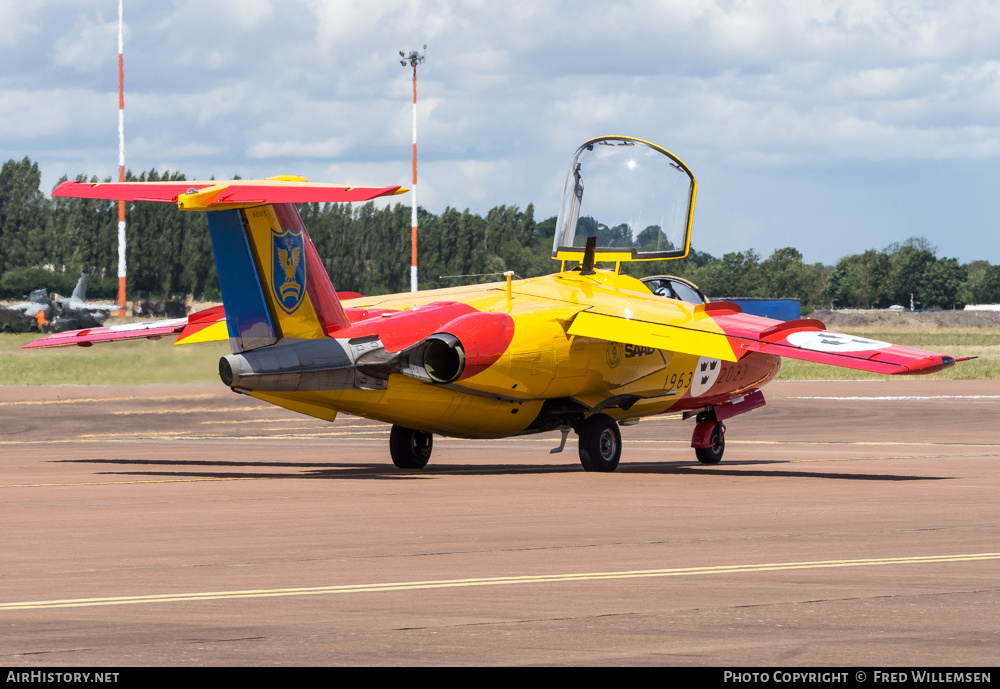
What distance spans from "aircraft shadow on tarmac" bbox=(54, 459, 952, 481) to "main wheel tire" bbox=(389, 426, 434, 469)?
0.80 ft

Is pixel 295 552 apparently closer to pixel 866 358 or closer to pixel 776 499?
pixel 776 499

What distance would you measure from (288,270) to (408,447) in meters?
5.27

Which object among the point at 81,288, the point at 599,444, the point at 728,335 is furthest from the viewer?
the point at 81,288

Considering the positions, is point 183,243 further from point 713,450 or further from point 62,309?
point 713,450

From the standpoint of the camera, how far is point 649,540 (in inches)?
569

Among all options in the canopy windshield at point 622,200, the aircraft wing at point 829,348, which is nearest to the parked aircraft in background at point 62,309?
the canopy windshield at point 622,200

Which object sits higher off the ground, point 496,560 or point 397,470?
point 496,560

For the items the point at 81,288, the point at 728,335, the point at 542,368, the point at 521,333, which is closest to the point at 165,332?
the point at 521,333

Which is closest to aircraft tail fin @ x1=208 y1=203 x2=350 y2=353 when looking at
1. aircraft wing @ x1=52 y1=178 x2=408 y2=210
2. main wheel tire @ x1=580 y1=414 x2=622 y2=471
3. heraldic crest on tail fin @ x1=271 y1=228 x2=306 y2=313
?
heraldic crest on tail fin @ x1=271 y1=228 x2=306 y2=313

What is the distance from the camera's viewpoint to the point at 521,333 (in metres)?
22.6

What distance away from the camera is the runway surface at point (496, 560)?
29.2ft

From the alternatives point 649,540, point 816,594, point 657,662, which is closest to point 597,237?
point 649,540

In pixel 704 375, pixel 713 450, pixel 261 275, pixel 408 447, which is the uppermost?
pixel 261 275

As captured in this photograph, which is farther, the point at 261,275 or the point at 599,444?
the point at 599,444
